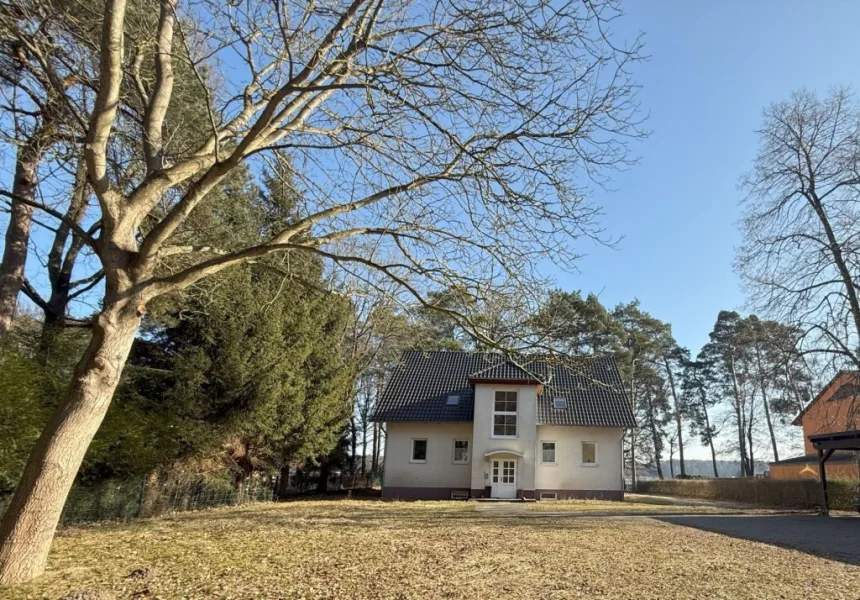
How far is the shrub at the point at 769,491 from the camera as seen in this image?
20.7 m

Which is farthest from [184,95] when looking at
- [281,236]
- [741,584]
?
[741,584]

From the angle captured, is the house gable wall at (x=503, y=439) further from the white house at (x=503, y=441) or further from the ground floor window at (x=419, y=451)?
the ground floor window at (x=419, y=451)

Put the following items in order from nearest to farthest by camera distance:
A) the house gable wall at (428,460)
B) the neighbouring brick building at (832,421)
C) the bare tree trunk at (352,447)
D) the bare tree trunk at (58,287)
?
the bare tree trunk at (58,287)
the neighbouring brick building at (832,421)
the house gable wall at (428,460)
the bare tree trunk at (352,447)

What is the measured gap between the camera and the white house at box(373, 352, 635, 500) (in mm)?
22656

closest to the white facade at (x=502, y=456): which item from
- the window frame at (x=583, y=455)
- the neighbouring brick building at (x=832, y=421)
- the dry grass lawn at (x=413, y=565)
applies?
the window frame at (x=583, y=455)

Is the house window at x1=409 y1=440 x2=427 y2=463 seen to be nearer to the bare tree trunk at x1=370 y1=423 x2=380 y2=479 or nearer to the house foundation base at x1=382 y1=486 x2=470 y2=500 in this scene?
the house foundation base at x1=382 y1=486 x2=470 y2=500

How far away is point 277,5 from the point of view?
5.19 m

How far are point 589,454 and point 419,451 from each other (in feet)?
23.7

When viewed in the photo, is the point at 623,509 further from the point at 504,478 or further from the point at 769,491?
the point at 769,491

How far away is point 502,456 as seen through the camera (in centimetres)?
2266

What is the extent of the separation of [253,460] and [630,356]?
28975mm

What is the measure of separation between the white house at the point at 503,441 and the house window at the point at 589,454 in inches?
1.6

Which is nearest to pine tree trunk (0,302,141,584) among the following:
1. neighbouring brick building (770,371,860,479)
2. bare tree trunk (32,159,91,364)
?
bare tree trunk (32,159,91,364)

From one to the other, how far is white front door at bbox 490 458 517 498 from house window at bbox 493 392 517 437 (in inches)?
43.5
